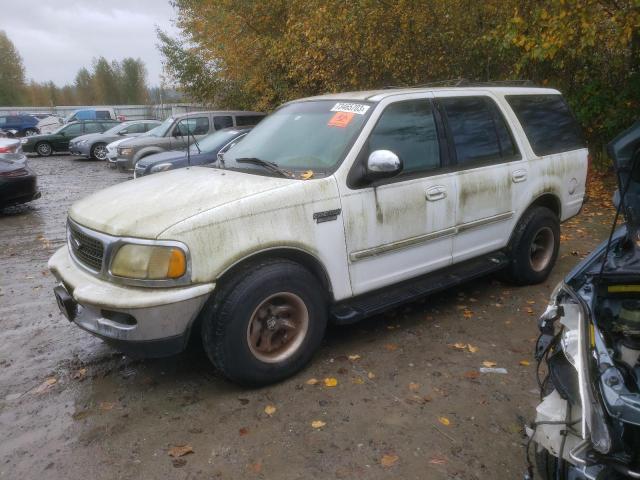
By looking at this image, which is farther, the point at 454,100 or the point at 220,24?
the point at 220,24

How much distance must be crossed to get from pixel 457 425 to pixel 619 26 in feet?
25.3

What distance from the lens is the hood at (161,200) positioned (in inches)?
122

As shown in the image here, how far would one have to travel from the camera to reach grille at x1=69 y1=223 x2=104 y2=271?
3.25 metres

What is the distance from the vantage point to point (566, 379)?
2.05 m

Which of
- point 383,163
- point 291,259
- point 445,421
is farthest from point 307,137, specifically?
point 445,421

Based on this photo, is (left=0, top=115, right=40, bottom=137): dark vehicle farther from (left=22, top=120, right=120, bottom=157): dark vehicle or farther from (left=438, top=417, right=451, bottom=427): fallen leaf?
(left=438, top=417, right=451, bottom=427): fallen leaf

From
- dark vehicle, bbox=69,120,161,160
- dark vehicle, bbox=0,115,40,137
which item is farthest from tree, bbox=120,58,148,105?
dark vehicle, bbox=69,120,161,160

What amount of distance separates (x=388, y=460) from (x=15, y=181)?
8.99 m

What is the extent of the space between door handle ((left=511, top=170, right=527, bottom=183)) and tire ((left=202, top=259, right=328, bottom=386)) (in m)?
2.28

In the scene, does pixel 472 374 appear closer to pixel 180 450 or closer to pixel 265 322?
pixel 265 322

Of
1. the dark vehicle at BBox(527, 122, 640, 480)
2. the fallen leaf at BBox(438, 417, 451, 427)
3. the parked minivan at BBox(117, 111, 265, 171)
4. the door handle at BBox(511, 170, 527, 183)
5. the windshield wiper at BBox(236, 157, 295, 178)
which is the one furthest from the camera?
the parked minivan at BBox(117, 111, 265, 171)

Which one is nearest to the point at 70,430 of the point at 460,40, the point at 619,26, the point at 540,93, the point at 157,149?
the point at 540,93

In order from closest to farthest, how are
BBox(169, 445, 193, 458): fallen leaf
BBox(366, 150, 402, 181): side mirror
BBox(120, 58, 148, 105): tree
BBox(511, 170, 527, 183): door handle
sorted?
1. BBox(169, 445, 193, 458): fallen leaf
2. BBox(366, 150, 402, 181): side mirror
3. BBox(511, 170, 527, 183): door handle
4. BBox(120, 58, 148, 105): tree

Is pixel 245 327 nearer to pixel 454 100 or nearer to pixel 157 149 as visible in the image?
pixel 454 100
